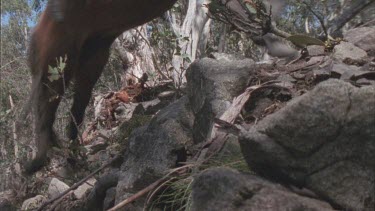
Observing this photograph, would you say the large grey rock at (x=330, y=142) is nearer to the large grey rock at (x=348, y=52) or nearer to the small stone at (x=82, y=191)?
the large grey rock at (x=348, y=52)

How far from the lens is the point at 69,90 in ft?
19.6

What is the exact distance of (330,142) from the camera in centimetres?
213

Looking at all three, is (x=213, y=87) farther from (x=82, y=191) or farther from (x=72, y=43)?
(x=72, y=43)

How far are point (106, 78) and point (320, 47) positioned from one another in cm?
997

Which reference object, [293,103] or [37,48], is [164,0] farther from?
[293,103]

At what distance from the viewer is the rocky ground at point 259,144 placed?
2.11 meters

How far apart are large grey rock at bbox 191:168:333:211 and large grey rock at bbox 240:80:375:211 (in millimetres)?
86

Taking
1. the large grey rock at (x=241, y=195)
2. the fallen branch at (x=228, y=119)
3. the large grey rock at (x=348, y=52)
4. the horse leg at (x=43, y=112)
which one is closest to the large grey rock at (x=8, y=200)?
the horse leg at (x=43, y=112)

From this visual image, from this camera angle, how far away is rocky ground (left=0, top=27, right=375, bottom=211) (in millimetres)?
2111

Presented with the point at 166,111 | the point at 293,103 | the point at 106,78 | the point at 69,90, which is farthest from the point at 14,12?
the point at 293,103

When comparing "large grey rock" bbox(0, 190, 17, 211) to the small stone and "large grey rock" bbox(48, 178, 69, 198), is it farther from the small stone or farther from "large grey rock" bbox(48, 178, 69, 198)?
the small stone

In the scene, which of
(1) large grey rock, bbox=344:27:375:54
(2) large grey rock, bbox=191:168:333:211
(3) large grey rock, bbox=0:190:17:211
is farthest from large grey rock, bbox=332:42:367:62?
(3) large grey rock, bbox=0:190:17:211

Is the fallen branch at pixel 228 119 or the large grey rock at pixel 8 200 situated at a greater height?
the fallen branch at pixel 228 119

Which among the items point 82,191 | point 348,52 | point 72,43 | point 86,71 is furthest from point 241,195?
point 86,71
